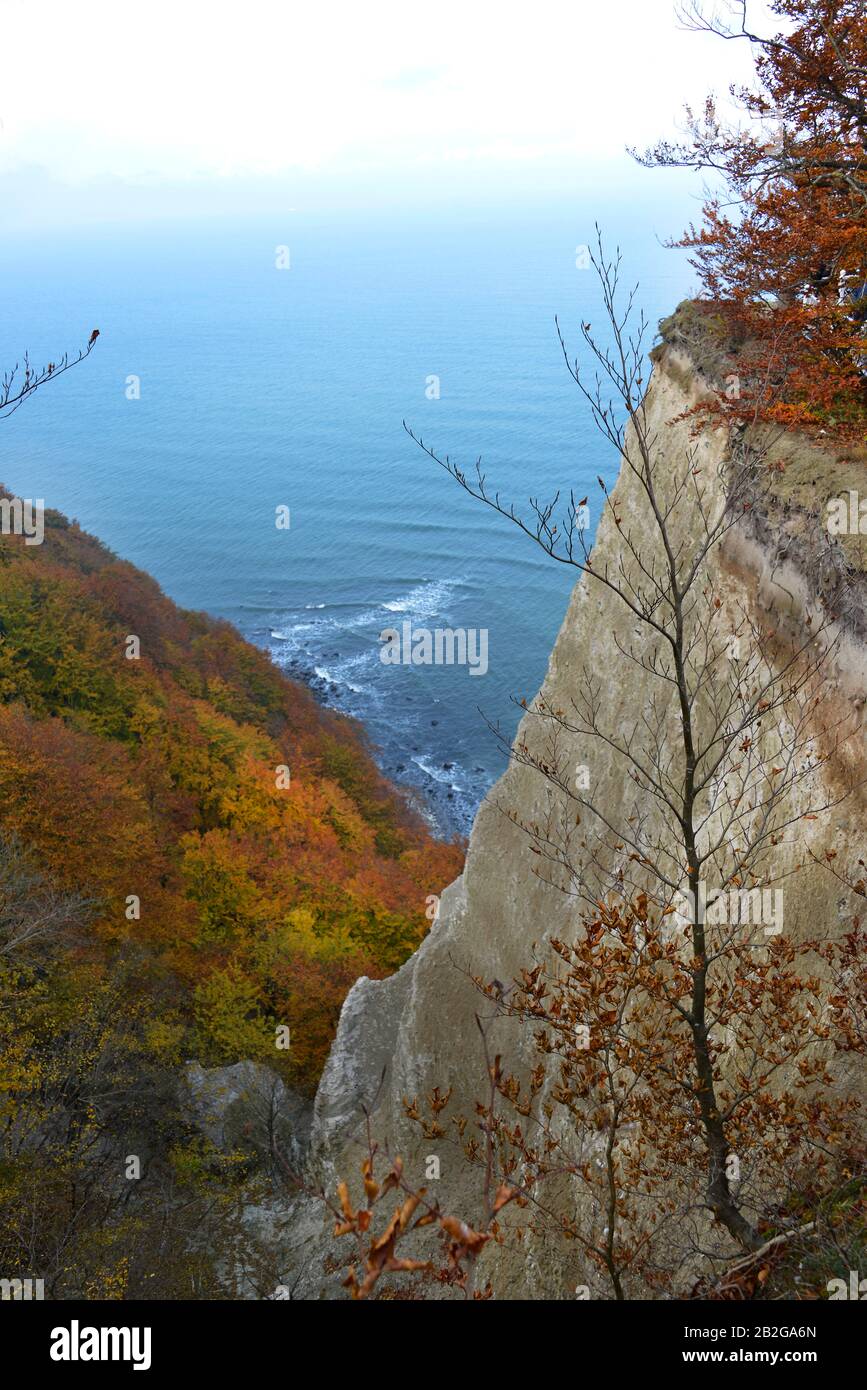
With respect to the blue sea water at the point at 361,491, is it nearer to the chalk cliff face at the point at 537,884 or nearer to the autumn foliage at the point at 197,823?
the autumn foliage at the point at 197,823

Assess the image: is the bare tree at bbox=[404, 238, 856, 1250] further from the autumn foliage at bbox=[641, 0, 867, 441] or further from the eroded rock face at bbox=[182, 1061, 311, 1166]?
the eroded rock face at bbox=[182, 1061, 311, 1166]

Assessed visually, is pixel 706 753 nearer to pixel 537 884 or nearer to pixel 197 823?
pixel 537 884

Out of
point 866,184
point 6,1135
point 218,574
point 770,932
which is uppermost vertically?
point 218,574

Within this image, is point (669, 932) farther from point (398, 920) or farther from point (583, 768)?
point (398, 920)

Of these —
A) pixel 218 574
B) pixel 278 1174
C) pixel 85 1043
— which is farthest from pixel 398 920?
pixel 218 574

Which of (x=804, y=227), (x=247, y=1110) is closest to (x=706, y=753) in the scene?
(x=804, y=227)

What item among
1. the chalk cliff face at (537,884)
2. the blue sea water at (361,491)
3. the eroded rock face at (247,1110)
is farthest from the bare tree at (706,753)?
the blue sea water at (361,491)

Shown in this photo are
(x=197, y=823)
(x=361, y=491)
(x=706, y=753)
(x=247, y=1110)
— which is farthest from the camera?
(x=361, y=491)
